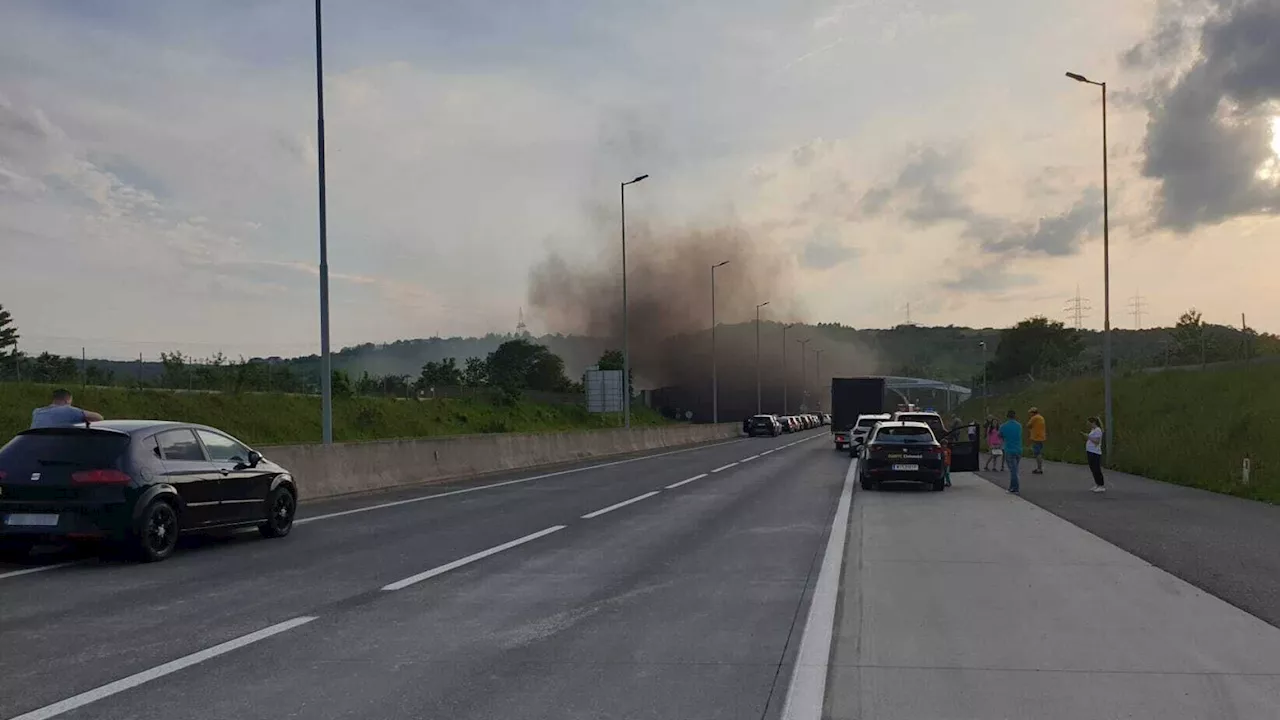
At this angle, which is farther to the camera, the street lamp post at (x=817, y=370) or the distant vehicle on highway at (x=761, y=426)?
the street lamp post at (x=817, y=370)

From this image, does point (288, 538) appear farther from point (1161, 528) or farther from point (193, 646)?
point (1161, 528)

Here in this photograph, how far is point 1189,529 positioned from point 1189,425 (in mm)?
18470

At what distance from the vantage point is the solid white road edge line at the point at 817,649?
5469mm

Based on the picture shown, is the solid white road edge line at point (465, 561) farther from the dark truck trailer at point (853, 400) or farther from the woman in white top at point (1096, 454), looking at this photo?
the dark truck trailer at point (853, 400)

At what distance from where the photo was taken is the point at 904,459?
70.1ft

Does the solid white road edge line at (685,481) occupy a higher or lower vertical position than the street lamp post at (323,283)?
lower

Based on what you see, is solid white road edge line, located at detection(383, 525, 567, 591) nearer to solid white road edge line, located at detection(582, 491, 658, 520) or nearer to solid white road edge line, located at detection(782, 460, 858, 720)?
solid white road edge line, located at detection(582, 491, 658, 520)

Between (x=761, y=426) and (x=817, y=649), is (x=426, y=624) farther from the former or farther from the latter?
(x=761, y=426)

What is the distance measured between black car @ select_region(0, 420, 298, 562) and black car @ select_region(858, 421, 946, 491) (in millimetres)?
12990

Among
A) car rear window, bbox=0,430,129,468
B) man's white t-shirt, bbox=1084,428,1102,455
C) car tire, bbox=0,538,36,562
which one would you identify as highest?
car rear window, bbox=0,430,129,468

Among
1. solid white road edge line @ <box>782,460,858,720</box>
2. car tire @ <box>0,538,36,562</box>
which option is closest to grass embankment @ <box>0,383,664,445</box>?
car tire @ <box>0,538,36,562</box>

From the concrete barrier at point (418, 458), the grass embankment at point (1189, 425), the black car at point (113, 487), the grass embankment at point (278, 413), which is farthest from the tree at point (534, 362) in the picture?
the black car at point (113, 487)

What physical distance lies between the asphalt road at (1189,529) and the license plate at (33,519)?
Result: 10263 mm

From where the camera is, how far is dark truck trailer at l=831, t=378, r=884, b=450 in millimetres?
46156
